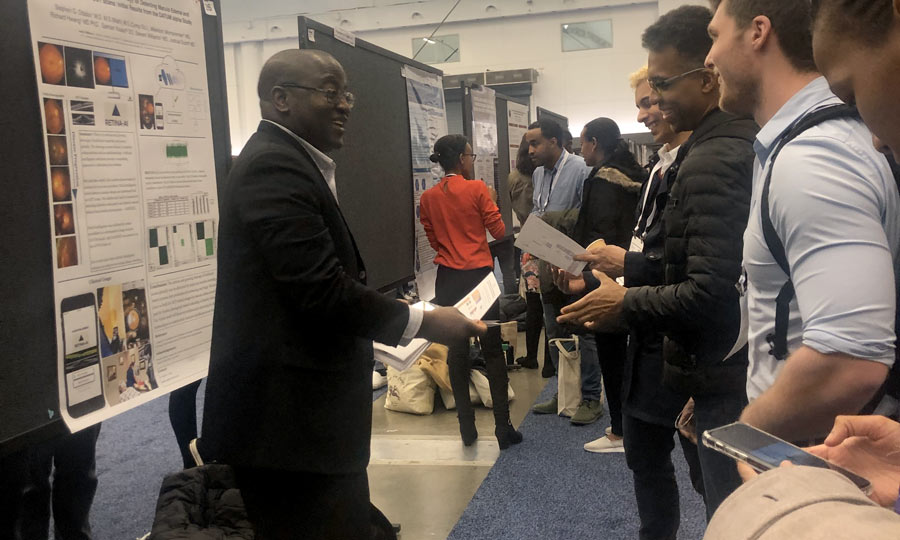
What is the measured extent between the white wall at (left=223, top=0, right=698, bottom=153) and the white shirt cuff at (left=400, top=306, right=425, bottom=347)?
11140mm

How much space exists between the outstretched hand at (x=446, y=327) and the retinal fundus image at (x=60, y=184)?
0.83 metres

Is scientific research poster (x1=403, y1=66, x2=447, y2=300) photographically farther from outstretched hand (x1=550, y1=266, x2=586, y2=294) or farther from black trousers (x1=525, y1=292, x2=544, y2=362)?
black trousers (x1=525, y1=292, x2=544, y2=362)

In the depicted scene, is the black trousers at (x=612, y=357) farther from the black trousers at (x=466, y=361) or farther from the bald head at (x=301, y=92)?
the bald head at (x=301, y=92)

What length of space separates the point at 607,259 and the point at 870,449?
1.33 metres

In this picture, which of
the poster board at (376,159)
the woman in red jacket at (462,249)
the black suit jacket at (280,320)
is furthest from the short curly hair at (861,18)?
the woman in red jacket at (462,249)

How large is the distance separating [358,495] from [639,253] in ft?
3.33

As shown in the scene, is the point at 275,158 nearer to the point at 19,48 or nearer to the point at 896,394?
the point at 19,48

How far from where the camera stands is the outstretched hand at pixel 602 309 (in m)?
1.77

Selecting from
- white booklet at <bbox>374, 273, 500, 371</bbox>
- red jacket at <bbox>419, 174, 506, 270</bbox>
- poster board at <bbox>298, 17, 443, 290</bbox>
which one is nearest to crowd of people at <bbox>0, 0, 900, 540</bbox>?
white booklet at <bbox>374, 273, 500, 371</bbox>

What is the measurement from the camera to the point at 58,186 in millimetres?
1389

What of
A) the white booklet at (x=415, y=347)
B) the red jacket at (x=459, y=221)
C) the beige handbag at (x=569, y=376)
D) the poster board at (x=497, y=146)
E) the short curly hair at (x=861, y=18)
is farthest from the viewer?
the poster board at (x=497, y=146)

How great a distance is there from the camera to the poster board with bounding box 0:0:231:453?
1300 millimetres

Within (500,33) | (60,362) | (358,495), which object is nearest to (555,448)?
(358,495)

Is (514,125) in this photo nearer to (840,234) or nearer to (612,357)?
(612,357)
